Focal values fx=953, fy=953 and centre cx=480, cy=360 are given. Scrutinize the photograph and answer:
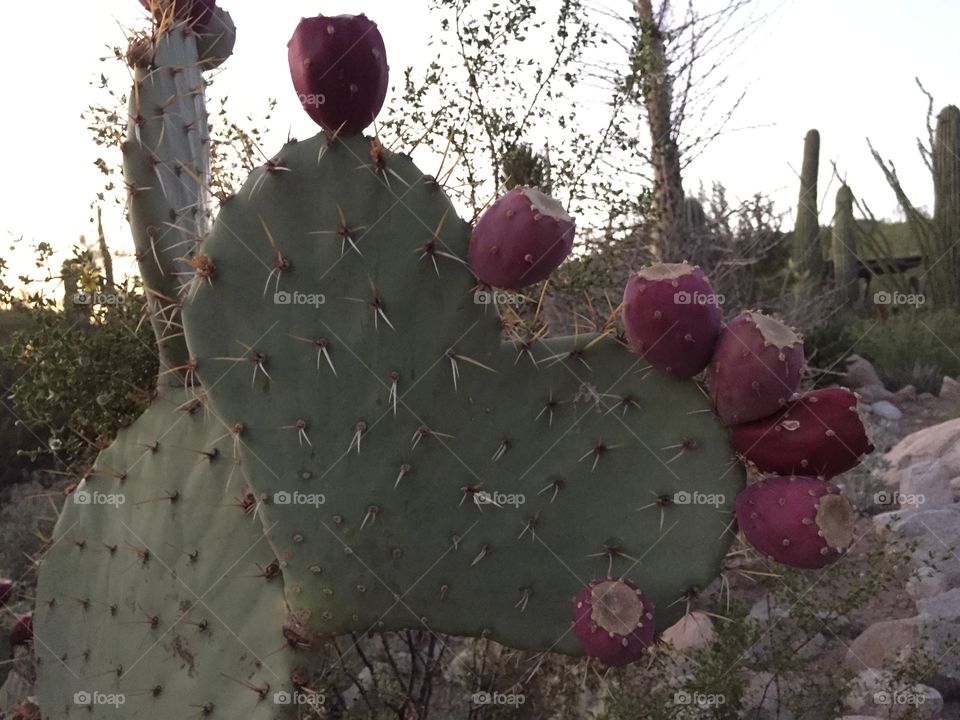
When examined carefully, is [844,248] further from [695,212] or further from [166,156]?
[166,156]

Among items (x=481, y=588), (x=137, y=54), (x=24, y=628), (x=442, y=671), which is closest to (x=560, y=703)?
(x=442, y=671)

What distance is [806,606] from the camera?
2.95 meters

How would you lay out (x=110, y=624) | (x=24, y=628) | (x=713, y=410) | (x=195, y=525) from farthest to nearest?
(x=24, y=628)
(x=110, y=624)
(x=195, y=525)
(x=713, y=410)

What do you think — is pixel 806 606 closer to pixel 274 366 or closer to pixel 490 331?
pixel 490 331

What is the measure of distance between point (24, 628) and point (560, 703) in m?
1.64

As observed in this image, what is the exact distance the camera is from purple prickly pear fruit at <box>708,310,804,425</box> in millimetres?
1607

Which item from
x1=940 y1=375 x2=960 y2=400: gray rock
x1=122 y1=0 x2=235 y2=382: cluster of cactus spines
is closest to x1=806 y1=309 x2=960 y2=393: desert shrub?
x1=940 y1=375 x2=960 y2=400: gray rock

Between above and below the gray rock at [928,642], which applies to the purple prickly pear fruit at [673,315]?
above

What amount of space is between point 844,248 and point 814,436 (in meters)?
11.9

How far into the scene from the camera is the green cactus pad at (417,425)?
5.85 ft

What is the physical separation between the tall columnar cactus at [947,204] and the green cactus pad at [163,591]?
10362 millimetres

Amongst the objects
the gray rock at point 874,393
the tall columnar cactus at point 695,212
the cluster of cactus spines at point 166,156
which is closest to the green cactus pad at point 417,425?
the cluster of cactus spines at point 166,156

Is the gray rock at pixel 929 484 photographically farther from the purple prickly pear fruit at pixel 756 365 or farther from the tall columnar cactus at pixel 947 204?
the tall columnar cactus at pixel 947 204

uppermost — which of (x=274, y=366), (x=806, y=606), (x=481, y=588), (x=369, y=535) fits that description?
(x=274, y=366)
